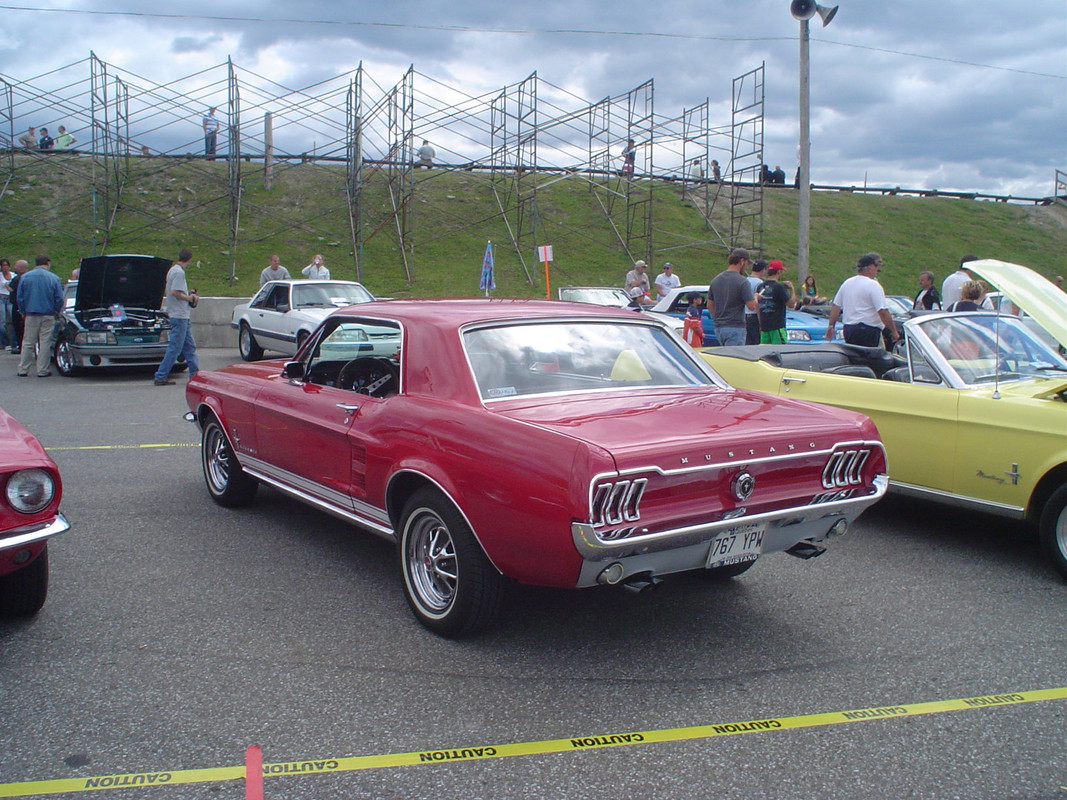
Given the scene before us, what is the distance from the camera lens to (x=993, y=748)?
308cm

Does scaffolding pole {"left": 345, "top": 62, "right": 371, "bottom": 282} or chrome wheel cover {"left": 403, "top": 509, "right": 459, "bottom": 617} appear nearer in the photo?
chrome wheel cover {"left": 403, "top": 509, "right": 459, "bottom": 617}

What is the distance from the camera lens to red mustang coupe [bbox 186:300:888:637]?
3.38 metres

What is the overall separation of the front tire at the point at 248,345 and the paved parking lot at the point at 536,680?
433 inches

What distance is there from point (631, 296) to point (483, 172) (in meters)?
20.5

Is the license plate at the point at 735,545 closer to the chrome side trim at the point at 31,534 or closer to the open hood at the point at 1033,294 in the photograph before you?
the open hood at the point at 1033,294

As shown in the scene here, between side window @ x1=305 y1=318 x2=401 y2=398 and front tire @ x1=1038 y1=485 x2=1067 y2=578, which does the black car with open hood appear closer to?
side window @ x1=305 y1=318 x2=401 y2=398

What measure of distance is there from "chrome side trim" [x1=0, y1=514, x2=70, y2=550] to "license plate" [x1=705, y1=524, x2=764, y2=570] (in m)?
2.67

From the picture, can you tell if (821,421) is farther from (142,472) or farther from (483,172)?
(483,172)

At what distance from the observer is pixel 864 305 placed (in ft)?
28.2

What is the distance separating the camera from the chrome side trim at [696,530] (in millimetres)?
3234

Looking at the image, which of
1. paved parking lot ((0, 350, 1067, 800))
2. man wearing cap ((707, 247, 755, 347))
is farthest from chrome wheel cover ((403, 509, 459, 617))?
man wearing cap ((707, 247, 755, 347))

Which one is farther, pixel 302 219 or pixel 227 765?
pixel 302 219

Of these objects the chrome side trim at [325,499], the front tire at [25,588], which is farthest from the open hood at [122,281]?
the front tire at [25,588]

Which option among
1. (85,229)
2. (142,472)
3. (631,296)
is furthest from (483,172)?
(142,472)
